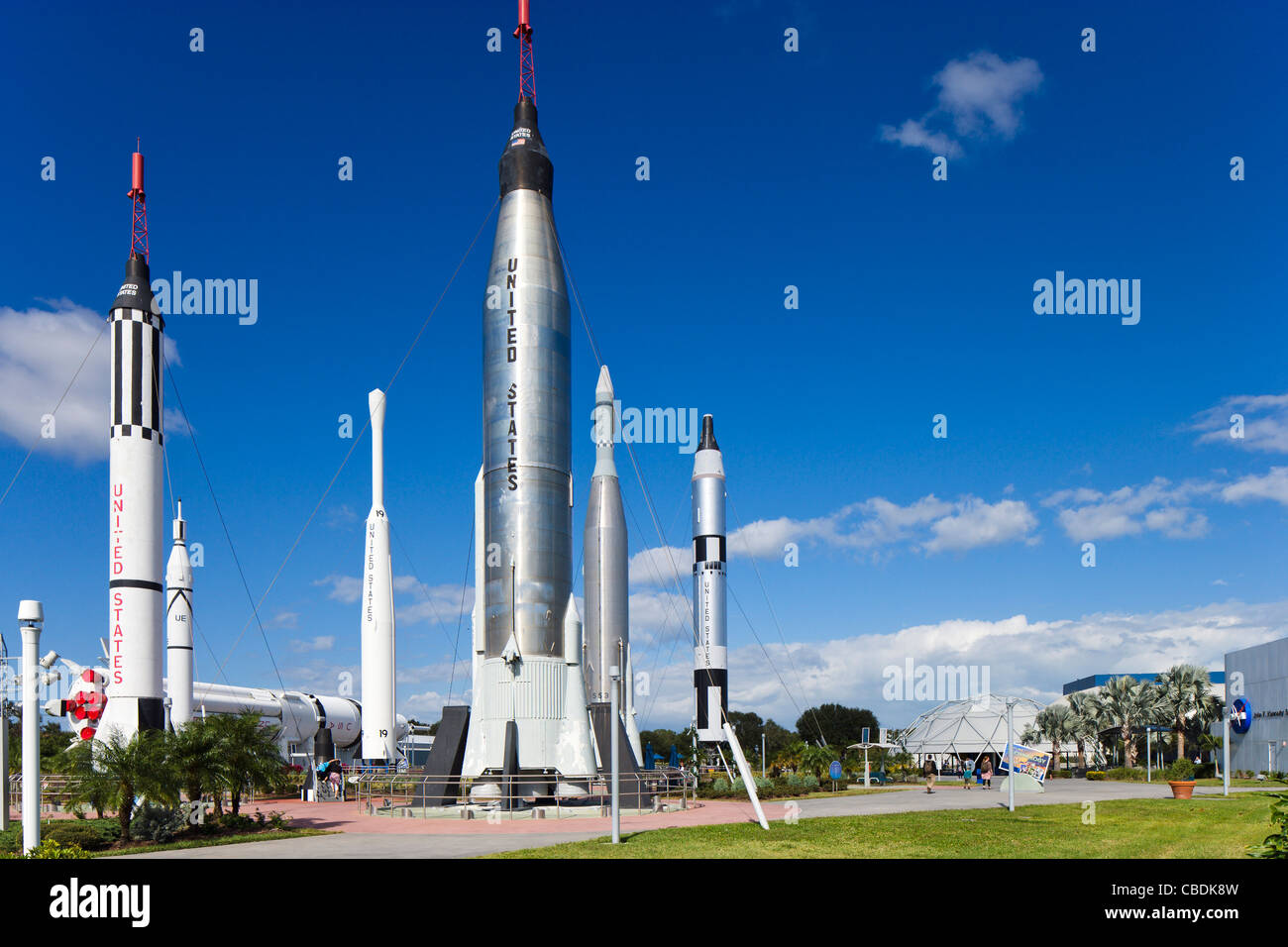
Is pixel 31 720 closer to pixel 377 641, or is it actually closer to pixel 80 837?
pixel 80 837

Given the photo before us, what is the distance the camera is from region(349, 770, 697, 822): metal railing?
34.6 metres

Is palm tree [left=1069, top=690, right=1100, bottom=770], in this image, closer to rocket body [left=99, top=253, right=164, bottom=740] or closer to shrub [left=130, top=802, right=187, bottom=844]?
rocket body [left=99, top=253, right=164, bottom=740]

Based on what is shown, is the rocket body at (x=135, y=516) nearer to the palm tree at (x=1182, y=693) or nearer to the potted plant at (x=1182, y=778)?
the potted plant at (x=1182, y=778)

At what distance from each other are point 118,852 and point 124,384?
58.8ft

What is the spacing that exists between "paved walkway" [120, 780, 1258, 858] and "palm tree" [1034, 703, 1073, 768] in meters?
22.7

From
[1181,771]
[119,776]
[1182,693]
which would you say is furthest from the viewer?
[1182,693]

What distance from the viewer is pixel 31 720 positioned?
67.7 ft

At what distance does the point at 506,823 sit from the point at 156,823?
9633 millimetres

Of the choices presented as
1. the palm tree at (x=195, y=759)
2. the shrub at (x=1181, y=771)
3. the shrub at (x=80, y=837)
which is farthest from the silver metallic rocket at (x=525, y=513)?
the shrub at (x=1181, y=771)

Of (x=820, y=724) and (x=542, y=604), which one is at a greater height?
(x=542, y=604)

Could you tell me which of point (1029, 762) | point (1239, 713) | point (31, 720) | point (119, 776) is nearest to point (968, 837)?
point (1029, 762)

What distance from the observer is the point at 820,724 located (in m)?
128
